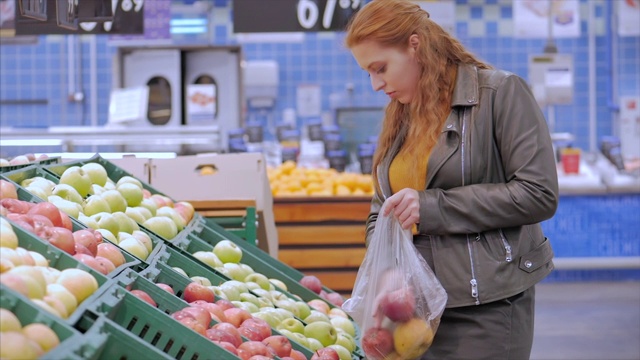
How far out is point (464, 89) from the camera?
226 centimetres

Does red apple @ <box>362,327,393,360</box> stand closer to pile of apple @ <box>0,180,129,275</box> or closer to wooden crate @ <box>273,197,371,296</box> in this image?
pile of apple @ <box>0,180,129,275</box>

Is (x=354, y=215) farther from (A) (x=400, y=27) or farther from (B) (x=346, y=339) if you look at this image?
(A) (x=400, y=27)

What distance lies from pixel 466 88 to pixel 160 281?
94cm

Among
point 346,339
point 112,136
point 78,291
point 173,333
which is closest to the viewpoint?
point 78,291

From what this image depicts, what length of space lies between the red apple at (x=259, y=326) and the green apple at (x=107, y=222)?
1.85 feet

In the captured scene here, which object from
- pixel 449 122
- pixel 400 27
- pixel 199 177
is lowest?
pixel 199 177

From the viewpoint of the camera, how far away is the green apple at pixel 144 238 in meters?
A: 2.77

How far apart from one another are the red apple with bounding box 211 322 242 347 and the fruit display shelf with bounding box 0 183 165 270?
0.86 ft

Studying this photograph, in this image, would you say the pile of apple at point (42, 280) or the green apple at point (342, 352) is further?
the green apple at point (342, 352)

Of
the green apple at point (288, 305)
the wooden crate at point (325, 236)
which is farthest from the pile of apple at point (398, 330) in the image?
the wooden crate at point (325, 236)

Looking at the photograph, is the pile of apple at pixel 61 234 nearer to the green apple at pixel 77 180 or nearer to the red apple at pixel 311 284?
the green apple at pixel 77 180

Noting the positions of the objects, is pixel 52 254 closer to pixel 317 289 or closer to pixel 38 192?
pixel 38 192

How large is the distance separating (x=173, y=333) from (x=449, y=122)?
808 millimetres

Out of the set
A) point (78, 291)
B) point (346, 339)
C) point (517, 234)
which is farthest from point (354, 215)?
point (78, 291)
